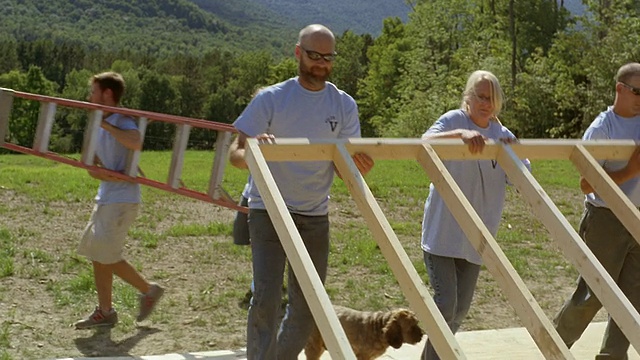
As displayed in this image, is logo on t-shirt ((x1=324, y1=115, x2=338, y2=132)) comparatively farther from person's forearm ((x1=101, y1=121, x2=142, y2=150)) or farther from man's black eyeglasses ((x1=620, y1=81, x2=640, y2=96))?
person's forearm ((x1=101, y1=121, x2=142, y2=150))

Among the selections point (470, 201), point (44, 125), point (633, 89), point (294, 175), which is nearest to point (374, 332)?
point (470, 201)

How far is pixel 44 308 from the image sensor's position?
6324 mm

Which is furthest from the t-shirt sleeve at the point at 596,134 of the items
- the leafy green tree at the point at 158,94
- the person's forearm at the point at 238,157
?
the leafy green tree at the point at 158,94

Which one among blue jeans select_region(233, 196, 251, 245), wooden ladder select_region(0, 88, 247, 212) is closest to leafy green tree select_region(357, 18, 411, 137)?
wooden ladder select_region(0, 88, 247, 212)

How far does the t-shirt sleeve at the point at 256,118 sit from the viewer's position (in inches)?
156

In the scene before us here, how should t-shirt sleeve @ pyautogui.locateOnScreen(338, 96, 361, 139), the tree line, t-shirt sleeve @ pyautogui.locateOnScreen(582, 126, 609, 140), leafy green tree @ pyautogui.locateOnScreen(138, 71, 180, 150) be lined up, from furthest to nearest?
leafy green tree @ pyautogui.locateOnScreen(138, 71, 180, 150) < the tree line < t-shirt sleeve @ pyautogui.locateOnScreen(582, 126, 609, 140) < t-shirt sleeve @ pyautogui.locateOnScreen(338, 96, 361, 139)

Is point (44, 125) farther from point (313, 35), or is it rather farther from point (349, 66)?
point (349, 66)

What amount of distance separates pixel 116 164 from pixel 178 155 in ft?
6.50

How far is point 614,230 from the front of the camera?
4.84 meters

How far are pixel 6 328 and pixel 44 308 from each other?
0.64 metres

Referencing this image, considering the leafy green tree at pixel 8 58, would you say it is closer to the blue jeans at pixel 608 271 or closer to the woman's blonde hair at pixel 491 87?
the blue jeans at pixel 608 271

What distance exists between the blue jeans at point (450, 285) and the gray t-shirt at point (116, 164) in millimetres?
2310

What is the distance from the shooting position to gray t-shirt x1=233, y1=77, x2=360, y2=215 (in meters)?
4.02

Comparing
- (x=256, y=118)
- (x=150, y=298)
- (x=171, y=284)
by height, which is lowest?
(x=171, y=284)
